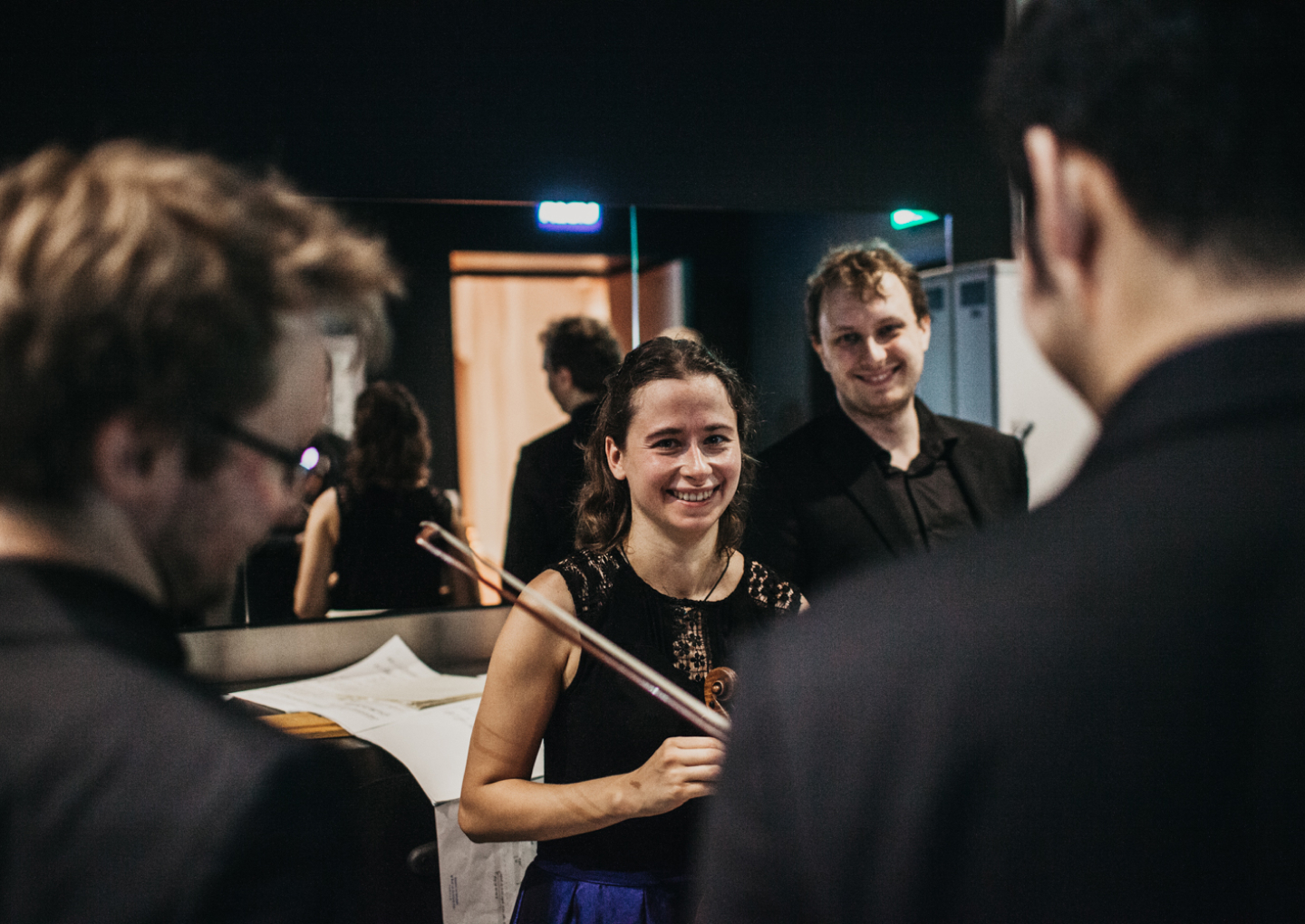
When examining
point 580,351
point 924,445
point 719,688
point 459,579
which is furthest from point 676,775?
point 580,351

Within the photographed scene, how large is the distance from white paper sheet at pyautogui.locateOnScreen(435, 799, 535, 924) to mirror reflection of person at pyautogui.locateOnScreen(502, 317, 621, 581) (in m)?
0.79

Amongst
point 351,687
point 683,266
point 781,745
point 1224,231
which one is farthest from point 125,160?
point 683,266

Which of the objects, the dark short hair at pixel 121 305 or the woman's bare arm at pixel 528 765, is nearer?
the dark short hair at pixel 121 305

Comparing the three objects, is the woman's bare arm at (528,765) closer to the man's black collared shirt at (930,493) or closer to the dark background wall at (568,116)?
the man's black collared shirt at (930,493)

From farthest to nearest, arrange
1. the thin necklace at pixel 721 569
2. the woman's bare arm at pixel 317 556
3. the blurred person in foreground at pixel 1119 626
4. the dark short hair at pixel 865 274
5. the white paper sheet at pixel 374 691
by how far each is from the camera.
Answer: the woman's bare arm at pixel 317 556, the dark short hair at pixel 865 274, the white paper sheet at pixel 374 691, the thin necklace at pixel 721 569, the blurred person in foreground at pixel 1119 626

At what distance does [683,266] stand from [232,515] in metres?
2.39

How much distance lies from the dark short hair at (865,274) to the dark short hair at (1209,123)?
1947mm

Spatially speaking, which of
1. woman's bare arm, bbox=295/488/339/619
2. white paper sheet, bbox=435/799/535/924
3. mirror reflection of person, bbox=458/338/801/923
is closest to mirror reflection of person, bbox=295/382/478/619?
woman's bare arm, bbox=295/488/339/619

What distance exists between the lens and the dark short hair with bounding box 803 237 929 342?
247cm

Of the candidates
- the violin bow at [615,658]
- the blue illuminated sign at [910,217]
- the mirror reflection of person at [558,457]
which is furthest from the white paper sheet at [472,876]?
the blue illuminated sign at [910,217]

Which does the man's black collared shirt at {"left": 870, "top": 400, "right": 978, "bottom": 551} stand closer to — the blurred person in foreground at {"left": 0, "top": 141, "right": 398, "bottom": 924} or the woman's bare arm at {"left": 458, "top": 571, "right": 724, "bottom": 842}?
the woman's bare arm at {"left": 458, "top": 571, "right": 724, "bottom": 842}

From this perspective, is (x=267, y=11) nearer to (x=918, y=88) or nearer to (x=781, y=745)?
(x=918, y=88)

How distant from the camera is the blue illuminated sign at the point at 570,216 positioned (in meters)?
2.82

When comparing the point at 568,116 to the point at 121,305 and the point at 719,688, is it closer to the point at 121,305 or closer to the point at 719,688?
the point at 719,688
